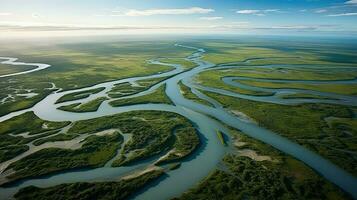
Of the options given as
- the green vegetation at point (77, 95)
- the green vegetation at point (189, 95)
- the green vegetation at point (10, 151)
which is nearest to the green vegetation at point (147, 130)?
the green vegetation at point (10, 151)

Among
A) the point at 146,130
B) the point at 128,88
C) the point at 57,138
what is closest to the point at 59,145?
the point at 57,138

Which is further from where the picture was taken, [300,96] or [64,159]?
[300,96]

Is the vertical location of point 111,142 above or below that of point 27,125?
above

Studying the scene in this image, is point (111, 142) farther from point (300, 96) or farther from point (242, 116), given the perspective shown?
point (300, 96)

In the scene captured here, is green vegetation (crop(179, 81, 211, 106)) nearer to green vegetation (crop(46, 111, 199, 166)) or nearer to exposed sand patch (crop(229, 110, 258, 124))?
exposed sand patch (crop(229, 110, 258, 124))

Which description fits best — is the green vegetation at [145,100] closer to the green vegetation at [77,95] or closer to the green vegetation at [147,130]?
the green vegetation at [147,130]

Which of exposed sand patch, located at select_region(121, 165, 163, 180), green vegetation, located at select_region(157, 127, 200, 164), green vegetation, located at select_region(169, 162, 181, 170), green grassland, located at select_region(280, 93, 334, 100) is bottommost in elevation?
exposed sand patch, located at select_region(121, 165, 163, 180)

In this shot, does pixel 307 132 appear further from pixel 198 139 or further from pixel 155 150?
pixel 155 150

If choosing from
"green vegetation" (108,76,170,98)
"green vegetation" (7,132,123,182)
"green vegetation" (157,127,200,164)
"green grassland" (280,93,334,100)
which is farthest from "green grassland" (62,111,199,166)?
"green grassland" (280,93,334,100)
